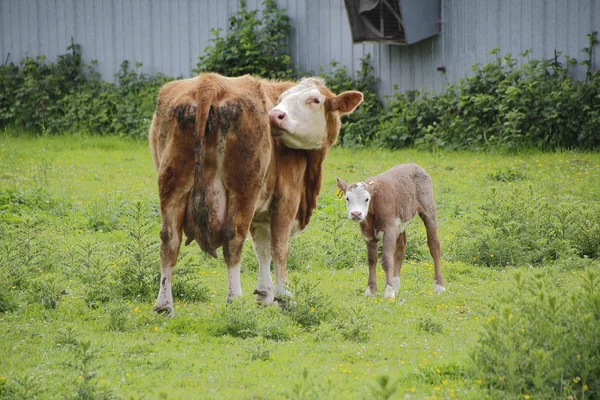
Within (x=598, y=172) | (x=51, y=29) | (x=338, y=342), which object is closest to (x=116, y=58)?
(x=51, y=29)

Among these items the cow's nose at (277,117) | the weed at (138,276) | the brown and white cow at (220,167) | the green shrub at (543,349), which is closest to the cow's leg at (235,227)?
the brown and white cow at (220,167)

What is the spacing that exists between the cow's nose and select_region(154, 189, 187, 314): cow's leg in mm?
1188

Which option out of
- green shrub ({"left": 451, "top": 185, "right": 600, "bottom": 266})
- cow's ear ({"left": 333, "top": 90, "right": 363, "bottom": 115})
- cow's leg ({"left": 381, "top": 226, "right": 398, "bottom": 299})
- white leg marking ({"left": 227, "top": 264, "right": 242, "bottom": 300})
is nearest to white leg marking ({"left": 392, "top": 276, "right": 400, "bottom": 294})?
cow's leg ({"left": 381, "top": 226, "right": 398, "bottom": 299})

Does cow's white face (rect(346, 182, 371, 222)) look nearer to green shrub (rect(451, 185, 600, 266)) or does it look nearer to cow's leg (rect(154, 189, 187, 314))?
cow's leg (rect(154, 189, 187, 314))

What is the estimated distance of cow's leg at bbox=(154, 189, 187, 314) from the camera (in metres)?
7.19

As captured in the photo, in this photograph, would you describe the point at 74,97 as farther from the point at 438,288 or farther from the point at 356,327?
the point at 356,327

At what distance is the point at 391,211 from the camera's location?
876 cm

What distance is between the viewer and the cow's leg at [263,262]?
7988 mm

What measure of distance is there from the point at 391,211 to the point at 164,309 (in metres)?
2.60

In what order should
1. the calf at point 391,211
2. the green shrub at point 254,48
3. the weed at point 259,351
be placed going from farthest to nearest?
1. the green shrub at point 254,48
2. the calf at point 391,211
3. the weed at point 259,351

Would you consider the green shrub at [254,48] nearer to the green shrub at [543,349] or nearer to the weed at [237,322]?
the weed at [237,322]

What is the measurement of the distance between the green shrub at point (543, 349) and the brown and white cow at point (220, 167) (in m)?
2.55

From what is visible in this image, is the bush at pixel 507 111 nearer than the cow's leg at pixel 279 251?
No

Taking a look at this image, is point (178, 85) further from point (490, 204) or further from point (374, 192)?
point (490, 204)
